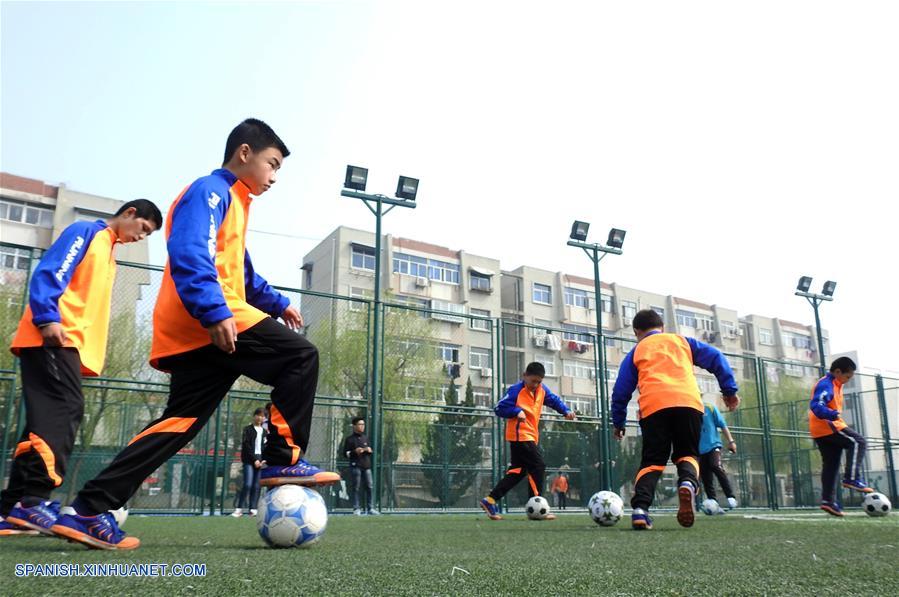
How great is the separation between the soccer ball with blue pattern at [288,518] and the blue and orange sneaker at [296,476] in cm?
18

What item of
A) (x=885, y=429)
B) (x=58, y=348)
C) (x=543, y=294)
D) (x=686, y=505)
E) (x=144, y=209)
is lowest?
(x=686, y=505)

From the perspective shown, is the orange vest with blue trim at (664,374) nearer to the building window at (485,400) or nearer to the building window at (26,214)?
the building window at (485,400)

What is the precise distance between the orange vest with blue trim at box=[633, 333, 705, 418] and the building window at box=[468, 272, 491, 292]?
44.4 m

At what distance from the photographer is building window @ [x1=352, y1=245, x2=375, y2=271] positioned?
146ft

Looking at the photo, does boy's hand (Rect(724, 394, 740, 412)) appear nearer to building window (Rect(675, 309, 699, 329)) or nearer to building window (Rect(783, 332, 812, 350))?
building window (Rect(675, 309, 699, 329))

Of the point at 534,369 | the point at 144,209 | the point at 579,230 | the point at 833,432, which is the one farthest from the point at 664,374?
the point at 579,230

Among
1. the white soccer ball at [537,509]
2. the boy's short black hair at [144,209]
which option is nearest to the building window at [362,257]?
the white soccer ball at [537,509]

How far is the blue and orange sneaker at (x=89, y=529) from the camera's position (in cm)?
312

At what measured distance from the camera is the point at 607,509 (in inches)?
254

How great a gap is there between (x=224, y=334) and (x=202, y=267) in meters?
0.32

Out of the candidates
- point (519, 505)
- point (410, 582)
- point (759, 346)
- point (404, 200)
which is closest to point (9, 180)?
point (404, 200)

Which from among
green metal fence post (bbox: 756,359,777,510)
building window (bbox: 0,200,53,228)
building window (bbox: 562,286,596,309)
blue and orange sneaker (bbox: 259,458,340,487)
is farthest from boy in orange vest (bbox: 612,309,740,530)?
building window (bbox: 562,286,596,309)

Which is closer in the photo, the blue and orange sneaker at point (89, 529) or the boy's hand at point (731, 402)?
the blue and orange sneaker at point (89, 529)

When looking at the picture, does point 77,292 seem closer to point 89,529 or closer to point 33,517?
point 33,517
